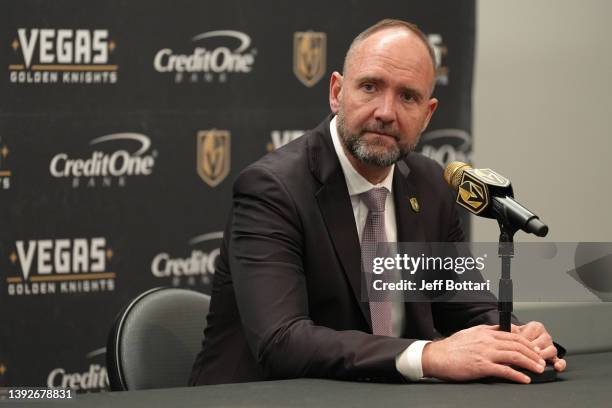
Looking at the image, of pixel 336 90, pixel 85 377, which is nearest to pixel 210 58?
pixel 85 377

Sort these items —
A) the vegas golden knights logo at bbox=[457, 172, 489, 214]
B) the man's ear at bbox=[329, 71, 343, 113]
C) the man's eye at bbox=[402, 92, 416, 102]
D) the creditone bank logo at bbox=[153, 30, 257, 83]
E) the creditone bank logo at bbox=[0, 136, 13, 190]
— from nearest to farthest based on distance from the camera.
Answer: the vegas golden knights logo at bbox=[457, 172, 489, 214] → the man's eye at bbox=[402, 92, 416, 102] → the man's ear at bbox=[329, 71, 343, 113] → the creditone bank logo at bbox=[0, 136, 13, 190] → the creditone bank logo at bbox=[153, 30, 257, 83]

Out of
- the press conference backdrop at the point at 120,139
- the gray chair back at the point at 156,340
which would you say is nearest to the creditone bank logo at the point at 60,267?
the press conference backdrop at the point at 120,139

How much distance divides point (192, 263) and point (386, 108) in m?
2.14

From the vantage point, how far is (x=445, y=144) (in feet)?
17.0

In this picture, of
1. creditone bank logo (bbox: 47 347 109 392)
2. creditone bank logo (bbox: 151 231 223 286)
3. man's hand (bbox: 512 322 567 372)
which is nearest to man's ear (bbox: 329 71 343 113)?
man's hand (bbox: 512 322 567 372)

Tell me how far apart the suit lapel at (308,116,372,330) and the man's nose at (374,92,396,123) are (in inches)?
7.8

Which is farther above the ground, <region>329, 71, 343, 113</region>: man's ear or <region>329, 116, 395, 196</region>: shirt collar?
<region>329, 71, 343, 113</region>: man's ear

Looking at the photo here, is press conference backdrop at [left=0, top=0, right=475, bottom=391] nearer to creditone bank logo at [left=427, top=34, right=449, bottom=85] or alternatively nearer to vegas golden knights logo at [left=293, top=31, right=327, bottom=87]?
vegas golden knights logo at [left=293, top=31, right=327, bottom=87]

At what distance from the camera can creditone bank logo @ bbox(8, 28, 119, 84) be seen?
14.2ft

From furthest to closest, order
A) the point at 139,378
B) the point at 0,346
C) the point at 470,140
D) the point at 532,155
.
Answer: the point at 532,155 < the point at 470,140 < the point at 0,346 < the point at 139,378

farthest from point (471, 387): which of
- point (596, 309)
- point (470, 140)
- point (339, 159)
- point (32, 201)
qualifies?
point (470, 140)

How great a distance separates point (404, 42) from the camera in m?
2.84

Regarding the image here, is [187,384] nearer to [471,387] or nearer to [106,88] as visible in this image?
[471,387]

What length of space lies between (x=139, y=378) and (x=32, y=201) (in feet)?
5.97
